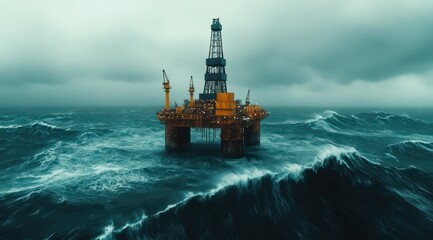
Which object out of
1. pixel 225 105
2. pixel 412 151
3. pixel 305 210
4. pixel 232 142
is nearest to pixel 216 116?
pixel 225 105

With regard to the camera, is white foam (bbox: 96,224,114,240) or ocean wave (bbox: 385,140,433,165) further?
ocean wave (bbox: 385,140,433,165)

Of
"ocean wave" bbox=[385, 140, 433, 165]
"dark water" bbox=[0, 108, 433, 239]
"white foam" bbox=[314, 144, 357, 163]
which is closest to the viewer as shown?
"dark water" bbox=[0, 108, 433, 239]

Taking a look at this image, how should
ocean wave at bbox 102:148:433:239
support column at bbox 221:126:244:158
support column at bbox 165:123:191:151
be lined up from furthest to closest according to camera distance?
1. support column at bbox 165:123:191:151
2. support column at bbox 221:126:244:158
3. ocean wave at bbox 102:148:433:239

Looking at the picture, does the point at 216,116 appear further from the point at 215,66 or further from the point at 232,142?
the point at 215,66

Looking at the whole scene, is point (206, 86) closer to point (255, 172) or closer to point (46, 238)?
point (255, 172)

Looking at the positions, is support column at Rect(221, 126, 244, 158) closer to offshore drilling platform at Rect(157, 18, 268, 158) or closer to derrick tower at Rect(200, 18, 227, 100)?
offshore drilling platform at Rect(157, 18, 268, 158)

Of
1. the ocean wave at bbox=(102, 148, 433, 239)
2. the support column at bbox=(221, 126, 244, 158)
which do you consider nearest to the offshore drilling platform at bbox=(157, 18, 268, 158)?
the support column at bbox=(221, 126, 244, 158)

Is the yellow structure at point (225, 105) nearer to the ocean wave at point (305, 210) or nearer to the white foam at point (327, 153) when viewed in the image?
the ocean wave at point (305, 210)

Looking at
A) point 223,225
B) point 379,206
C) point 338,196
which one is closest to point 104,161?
point 223,225
